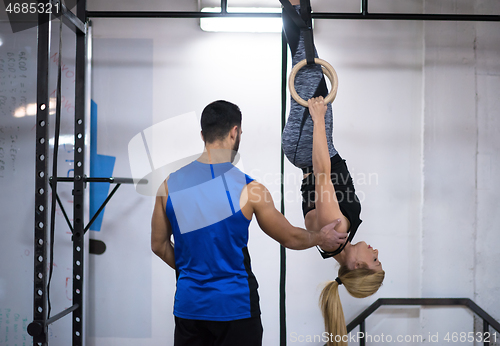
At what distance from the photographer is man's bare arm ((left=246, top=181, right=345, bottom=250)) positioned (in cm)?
143

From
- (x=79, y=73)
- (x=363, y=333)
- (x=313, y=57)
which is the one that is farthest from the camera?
(x=363, y=333)

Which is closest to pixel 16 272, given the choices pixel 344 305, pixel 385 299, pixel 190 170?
pixel 190 170

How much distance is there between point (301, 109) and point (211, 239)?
0.67 meters

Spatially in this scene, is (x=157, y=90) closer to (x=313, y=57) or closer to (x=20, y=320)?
(x=313, y=57)

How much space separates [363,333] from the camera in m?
2.42

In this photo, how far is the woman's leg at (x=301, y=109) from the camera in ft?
4.87

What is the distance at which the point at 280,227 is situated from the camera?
145 centimetres

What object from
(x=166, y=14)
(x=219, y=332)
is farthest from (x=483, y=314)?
(x=166, y=14)

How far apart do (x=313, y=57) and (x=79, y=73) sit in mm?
1450

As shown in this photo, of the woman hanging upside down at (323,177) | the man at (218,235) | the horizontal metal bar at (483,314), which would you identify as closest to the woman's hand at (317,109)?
the woman hanging upside down at (323,177)

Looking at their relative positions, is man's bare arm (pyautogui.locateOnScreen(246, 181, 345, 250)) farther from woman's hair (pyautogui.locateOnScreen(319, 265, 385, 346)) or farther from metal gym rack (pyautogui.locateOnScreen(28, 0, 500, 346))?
woman's hair (pyautogui.locateOnScreen(319, 265, 385, 346))

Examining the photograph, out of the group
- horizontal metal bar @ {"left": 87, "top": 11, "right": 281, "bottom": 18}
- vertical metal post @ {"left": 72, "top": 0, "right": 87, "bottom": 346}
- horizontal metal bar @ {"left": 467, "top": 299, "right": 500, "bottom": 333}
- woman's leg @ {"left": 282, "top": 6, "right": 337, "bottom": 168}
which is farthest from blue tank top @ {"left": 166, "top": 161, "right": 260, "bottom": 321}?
horizontal metal bar @ {"left": 467, "top": 299, "right": 500, "bottom": 333}

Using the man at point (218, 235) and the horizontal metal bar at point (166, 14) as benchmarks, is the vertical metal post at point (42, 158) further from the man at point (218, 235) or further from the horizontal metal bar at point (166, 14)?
the man at point (218, 235)

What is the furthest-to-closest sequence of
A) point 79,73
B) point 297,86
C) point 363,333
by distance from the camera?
point 363,333 → point 79,73 → point 297,86
